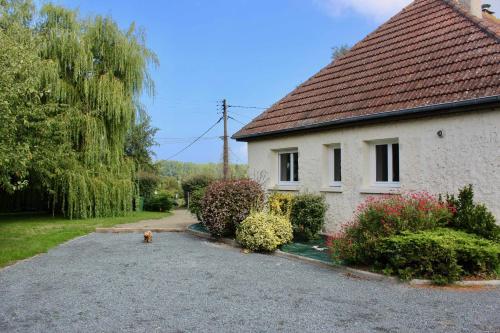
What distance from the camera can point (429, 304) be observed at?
5.49 meters

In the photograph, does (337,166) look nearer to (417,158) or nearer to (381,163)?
(381,163)

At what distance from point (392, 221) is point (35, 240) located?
9.95 meters

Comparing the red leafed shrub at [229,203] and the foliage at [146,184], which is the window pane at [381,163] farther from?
the foliage at [146,184]

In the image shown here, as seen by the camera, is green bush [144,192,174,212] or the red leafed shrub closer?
the red leafed shrub

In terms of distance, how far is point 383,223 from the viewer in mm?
7367

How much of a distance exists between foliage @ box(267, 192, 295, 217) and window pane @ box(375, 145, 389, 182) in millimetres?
2343

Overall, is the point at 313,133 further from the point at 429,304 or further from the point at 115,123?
the point at 115,123

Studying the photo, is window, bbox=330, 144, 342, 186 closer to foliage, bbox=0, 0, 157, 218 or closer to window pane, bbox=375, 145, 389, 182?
window pane, bbox=375, 145, 389, 182

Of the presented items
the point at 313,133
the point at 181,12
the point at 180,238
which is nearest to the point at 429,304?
the point at 313,133

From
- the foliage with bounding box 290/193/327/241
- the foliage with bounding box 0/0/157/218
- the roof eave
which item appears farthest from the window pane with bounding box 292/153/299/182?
the foliage with bounding box 0/0/157/218

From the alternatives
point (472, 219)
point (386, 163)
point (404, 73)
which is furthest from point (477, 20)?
point (472, 219)

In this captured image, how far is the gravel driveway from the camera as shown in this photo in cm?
481

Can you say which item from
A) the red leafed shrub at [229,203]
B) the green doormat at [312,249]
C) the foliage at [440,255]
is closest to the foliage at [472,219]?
the foliage at [440,255]

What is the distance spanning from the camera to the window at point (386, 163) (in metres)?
10.2
